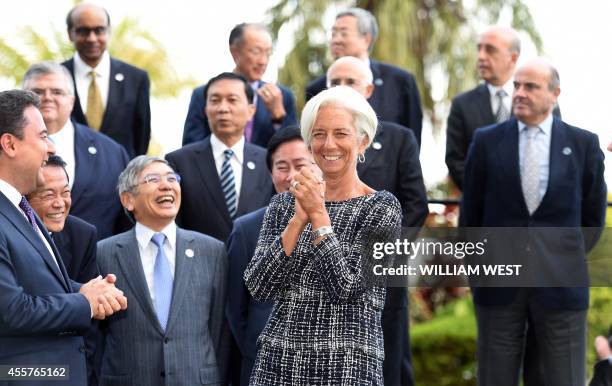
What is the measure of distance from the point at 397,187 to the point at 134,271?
2020 mm

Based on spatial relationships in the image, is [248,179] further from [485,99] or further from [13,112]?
[13,112]

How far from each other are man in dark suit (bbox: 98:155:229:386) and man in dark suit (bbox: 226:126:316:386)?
0.21ft

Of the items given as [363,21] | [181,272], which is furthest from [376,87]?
[181,272]

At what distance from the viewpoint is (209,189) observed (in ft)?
25.6

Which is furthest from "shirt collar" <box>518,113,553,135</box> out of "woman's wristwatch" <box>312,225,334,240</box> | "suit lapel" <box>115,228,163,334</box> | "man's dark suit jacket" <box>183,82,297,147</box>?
"woman's wristwatch" <box>312,225,334,240</box>

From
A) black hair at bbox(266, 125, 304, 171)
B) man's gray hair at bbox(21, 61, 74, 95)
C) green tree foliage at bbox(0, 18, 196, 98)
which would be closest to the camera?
black hair at bbox(266, 125, 304, 171)

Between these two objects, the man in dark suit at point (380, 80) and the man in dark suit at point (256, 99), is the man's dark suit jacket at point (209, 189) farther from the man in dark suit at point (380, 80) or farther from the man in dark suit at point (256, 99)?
the man in dark suit at point (380, 80)

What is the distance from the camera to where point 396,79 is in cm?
912

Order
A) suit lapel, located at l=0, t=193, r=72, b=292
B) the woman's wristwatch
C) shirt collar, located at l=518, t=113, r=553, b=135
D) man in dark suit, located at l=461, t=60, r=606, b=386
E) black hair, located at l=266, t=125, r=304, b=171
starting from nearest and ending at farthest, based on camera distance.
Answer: the woman's wristwatch < suit lapel, located at l=0, t=193, r=72, b=292 < black hair, located at l=266, t=125, r=304, b=171 < man in dark suit, located at l=461, t=60, r=606, b=386 < shirt collar, located at l=518, t=113, r=553, b=135

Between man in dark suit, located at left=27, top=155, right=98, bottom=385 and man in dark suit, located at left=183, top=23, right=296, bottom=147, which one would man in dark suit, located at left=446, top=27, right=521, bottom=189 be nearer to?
man in dark suit, located at left=183, top=23, right=296, bottom=147

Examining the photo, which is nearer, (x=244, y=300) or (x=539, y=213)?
(x=244, y=300)

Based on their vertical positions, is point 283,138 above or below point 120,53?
below

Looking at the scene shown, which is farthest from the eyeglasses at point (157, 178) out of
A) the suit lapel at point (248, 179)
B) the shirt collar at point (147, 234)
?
the suit lapel at point (248, 179)

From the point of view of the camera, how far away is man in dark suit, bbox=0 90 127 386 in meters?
5.27
